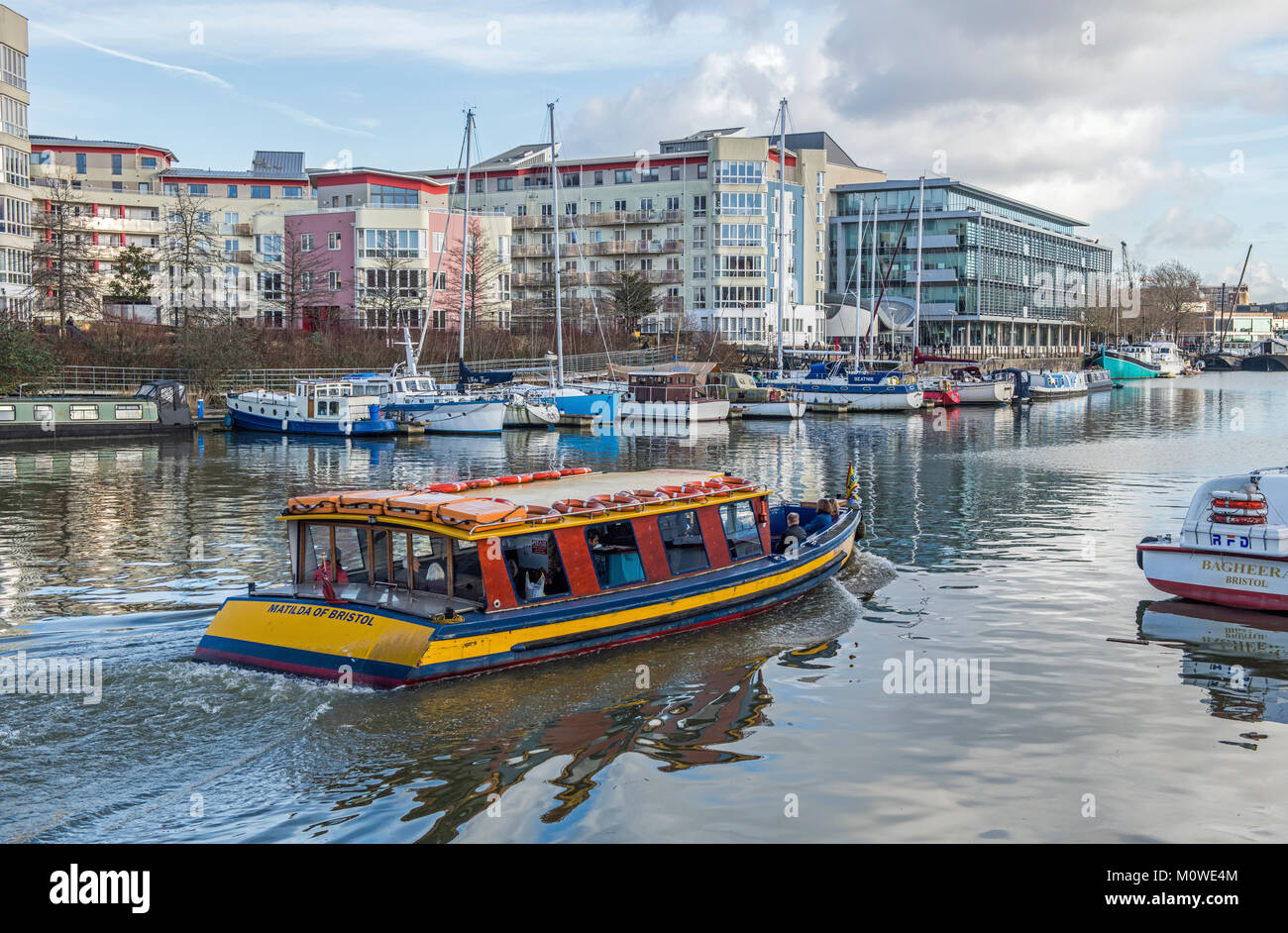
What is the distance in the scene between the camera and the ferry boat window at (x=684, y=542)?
20.8 meters

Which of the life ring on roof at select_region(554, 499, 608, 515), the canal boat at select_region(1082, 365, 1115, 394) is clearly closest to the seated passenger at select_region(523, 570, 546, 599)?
the life ring on roof at select_region(554, 499, 608, 515)

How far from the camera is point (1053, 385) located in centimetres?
10569

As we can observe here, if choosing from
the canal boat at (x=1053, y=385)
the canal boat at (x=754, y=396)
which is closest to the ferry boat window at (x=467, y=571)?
the canal boat at (x=754, y=396)

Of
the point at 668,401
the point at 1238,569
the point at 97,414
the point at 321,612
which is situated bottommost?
the point at 1238,569

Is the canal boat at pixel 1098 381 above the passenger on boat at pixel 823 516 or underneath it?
above

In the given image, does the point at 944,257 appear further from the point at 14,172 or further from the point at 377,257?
the point at 14,172

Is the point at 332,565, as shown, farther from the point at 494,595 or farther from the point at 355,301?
the point at 355,301

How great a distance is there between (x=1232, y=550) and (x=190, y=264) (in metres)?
81.4

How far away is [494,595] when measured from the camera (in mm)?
17609

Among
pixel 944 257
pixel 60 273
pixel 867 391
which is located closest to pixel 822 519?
pixel 867 391

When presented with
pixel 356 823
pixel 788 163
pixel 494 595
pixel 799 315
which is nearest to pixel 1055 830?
pixel 356 823

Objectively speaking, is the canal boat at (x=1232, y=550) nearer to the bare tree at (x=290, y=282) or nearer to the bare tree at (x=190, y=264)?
the bare tree at (x=190, y=264)

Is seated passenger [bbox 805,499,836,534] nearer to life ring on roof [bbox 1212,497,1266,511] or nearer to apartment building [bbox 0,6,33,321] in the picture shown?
life ring on roof [bbox 1212,497,1266,511]

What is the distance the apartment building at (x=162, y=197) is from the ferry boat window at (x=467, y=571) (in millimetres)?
77682
